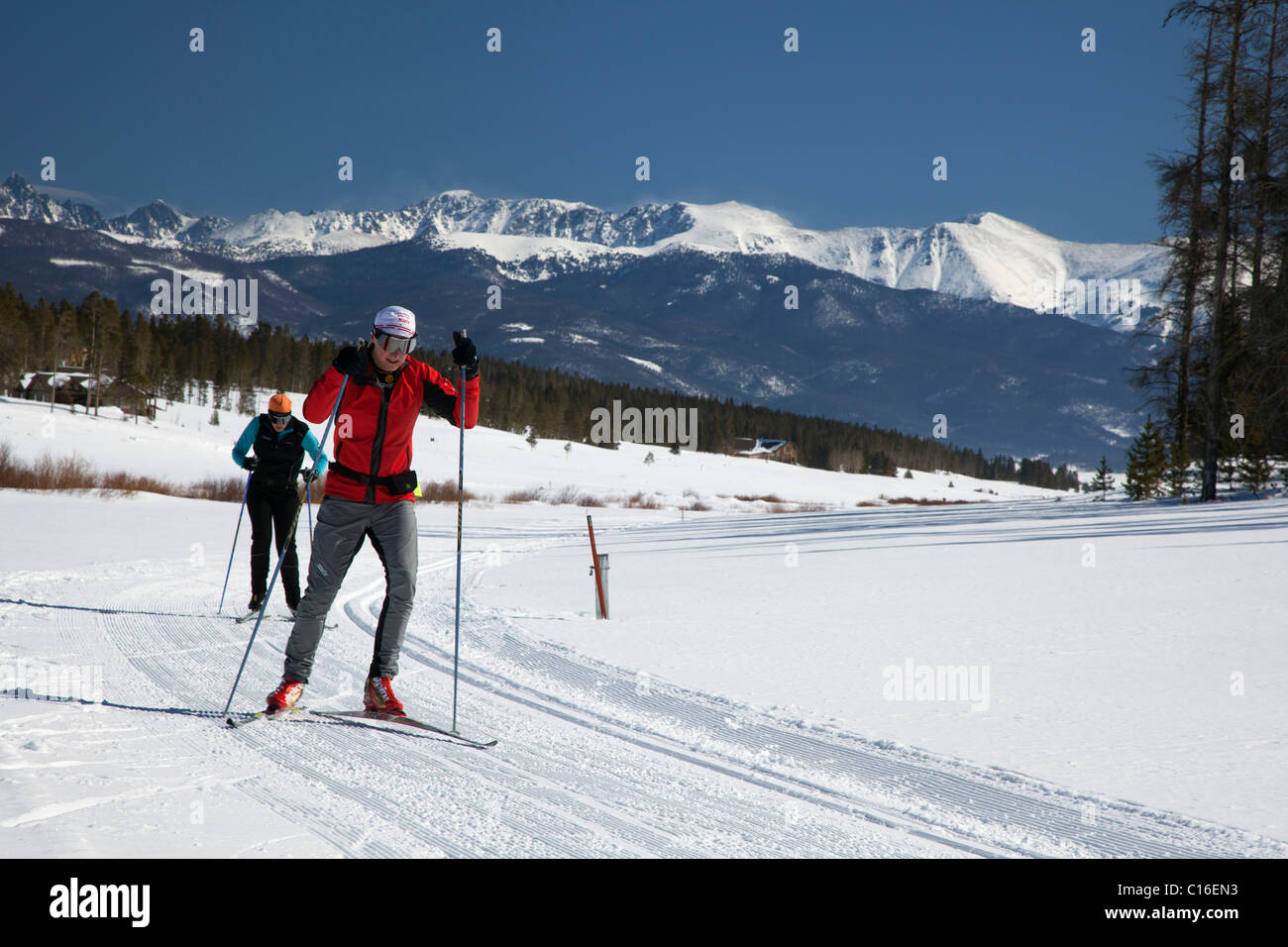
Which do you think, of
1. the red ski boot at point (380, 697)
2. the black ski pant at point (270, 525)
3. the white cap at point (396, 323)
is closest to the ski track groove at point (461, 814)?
the red ski boot at point (380, 697)

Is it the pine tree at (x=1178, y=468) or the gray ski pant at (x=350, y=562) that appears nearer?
the gray ski pant at (x=350, y=562)

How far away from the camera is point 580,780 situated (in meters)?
4.27

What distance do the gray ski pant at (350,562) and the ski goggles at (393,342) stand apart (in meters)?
0.90

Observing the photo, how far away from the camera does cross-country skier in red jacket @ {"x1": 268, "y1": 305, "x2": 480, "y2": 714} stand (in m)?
5.01

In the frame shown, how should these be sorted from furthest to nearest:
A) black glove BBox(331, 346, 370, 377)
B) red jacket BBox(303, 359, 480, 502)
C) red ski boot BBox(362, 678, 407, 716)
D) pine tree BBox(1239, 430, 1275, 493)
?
1. pine tree BBox(1239, 430, 1275, 493)
2. red ski boot BBox(362, 678, 407, 716)
3. red jacket BBox(303, 359, 480, 502)
4. black glove BBox(331, 346, 370, 377)

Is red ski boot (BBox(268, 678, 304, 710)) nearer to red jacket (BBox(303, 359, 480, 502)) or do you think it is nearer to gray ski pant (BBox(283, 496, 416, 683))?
gray ski pant (BBox(283, 496, 416, 683))

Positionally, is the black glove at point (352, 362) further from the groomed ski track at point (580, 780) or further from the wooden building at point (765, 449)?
the wooden building at point (765, 449)

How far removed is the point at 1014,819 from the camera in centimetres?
382

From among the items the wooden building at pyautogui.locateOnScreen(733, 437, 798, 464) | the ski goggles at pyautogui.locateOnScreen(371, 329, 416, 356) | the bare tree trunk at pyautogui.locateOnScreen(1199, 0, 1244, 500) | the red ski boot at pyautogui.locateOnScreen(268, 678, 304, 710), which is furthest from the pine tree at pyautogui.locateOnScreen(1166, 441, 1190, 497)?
the wooden building at pyautogui.locateOnScreen(733, 437, 798, 464)

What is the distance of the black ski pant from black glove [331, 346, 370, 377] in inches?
150

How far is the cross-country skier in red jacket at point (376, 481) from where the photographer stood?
501cm

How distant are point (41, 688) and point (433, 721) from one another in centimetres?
257
